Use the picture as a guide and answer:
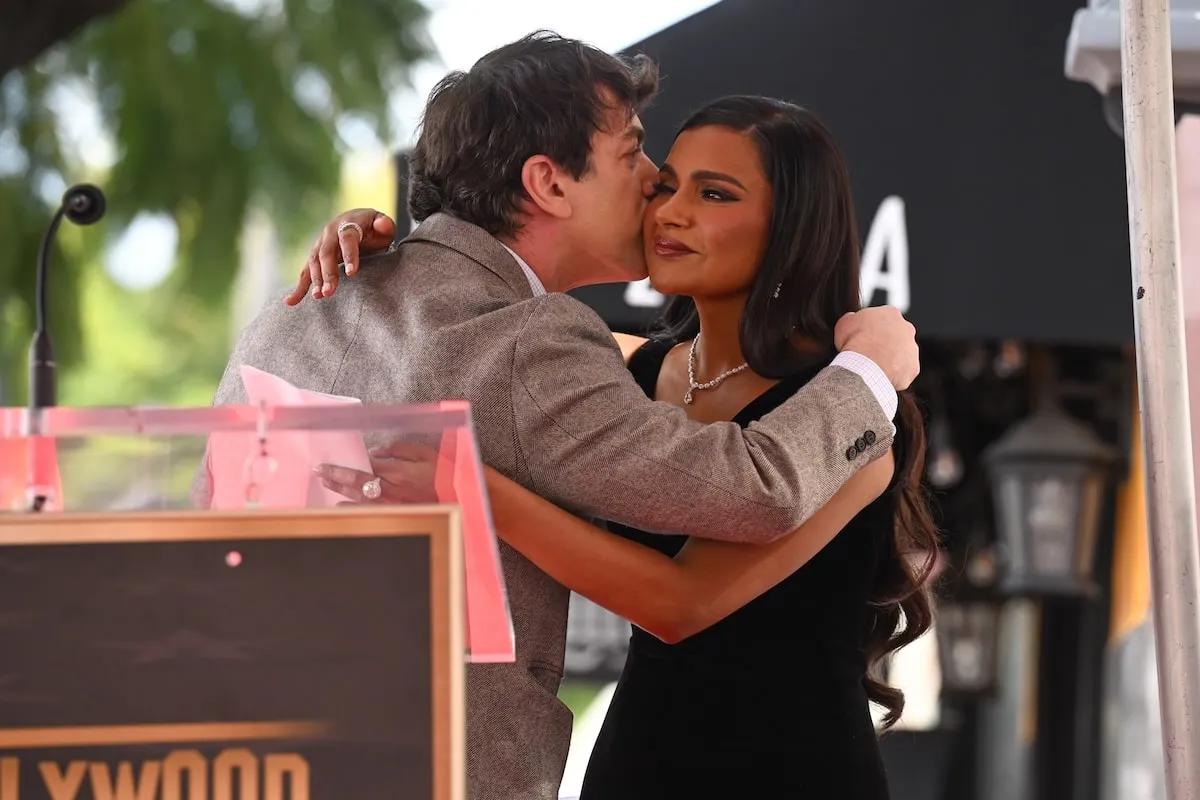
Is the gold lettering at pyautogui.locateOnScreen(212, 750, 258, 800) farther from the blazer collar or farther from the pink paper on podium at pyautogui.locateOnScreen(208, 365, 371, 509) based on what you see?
the blazer collar

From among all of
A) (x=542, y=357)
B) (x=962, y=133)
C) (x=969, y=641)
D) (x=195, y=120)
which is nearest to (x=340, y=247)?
(x=542, y=357)

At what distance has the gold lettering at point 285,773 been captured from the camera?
3.52ft

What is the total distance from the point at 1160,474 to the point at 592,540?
1.96 ft

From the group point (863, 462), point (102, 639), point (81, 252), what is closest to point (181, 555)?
point (102, 639)

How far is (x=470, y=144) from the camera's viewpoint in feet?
6.69

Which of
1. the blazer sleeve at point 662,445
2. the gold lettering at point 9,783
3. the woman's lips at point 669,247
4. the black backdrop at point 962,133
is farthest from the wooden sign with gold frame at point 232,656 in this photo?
the black backdrop at point 962,133

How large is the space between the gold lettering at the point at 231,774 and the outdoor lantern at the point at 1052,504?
17.8 ft

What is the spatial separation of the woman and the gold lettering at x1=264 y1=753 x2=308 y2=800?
873mm

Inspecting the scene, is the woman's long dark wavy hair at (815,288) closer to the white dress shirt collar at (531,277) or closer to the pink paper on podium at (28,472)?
the white dress shirt collar at (531,277)

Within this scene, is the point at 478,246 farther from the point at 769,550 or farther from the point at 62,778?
the point at 62,778

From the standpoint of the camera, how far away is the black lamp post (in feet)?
20.4

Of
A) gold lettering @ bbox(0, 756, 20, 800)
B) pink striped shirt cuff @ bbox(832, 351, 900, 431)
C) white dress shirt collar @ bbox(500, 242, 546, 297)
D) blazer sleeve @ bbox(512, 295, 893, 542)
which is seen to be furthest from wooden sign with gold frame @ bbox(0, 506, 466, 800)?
white dress shirt collar @ bbox(500, 242, 546, 297)

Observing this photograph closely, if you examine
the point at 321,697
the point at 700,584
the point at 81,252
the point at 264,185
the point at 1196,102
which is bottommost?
the point at 321,697

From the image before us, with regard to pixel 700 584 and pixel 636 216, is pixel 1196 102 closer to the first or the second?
pixel 636 216
